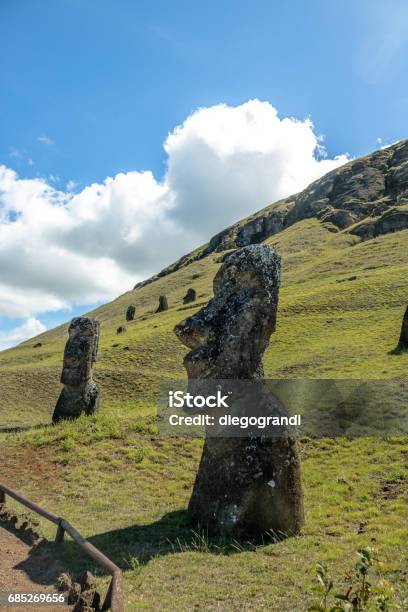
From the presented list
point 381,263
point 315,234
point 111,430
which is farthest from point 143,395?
point 315,234

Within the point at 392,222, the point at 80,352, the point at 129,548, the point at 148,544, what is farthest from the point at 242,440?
the point at 392,222

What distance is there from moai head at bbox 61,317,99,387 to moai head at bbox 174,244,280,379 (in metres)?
12.6

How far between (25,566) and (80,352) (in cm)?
1448

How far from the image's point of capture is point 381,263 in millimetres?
71375

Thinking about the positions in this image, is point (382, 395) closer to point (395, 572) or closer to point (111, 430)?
point (111, 430)

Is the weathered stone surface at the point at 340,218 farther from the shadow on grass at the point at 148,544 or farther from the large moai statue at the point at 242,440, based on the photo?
the shadow on grass at the point at 148,544

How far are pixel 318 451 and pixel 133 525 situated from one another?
6922 mm

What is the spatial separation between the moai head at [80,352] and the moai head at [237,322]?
12.6 metres

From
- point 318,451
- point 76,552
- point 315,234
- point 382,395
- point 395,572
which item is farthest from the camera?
point 315,234

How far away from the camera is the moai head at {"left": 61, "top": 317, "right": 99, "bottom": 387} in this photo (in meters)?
Answer: 21.8

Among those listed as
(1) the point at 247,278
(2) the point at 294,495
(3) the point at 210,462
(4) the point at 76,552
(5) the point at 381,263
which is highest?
(5) the point at 381,263

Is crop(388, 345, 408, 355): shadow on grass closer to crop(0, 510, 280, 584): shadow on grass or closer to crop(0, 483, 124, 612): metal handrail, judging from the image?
crop(0, 510, 280, 584): shadow on grass

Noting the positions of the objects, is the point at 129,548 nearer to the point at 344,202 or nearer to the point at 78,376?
the point at 78,376

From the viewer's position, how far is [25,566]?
26.2ft
